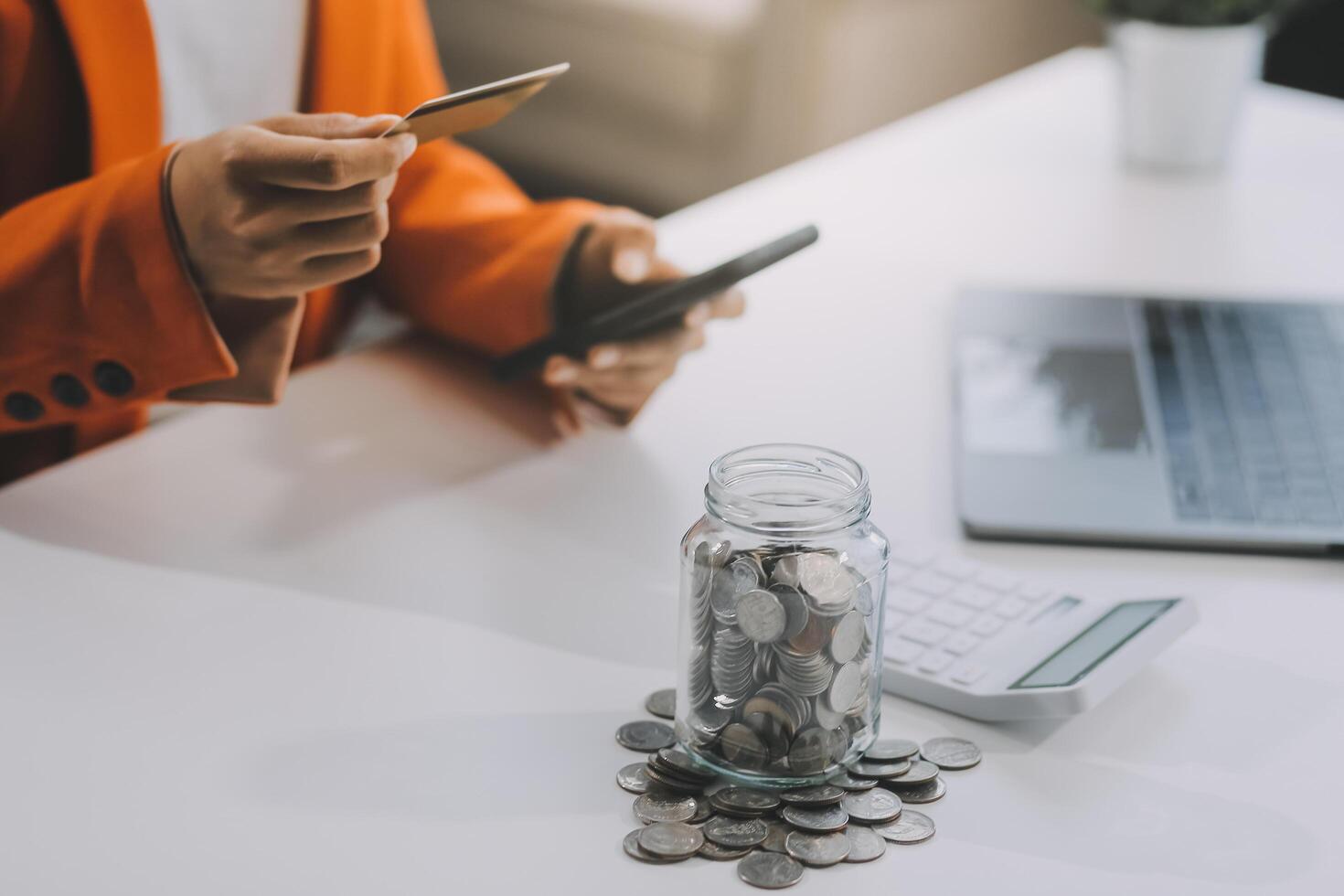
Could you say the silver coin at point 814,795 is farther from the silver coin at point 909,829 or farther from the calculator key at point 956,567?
the calculator key at point 956,567

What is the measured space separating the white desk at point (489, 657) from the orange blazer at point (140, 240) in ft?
0.22

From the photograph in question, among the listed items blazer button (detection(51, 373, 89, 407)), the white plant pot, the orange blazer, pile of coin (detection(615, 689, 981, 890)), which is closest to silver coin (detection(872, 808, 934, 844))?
pile of coin (detection(615, 689, 981, 890))

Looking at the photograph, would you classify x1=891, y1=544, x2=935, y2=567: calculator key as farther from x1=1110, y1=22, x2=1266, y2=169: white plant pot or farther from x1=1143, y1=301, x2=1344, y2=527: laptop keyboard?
x1=1110, y1=22, x2=1266, y2=169: white plant pot

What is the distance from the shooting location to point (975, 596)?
752 mm

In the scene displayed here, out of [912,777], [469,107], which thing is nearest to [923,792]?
[912,777]

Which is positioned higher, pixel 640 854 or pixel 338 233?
pixel 338 233

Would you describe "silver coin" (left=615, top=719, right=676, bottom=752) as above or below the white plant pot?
below

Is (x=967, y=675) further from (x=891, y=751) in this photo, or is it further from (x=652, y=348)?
(x=652, y=348)

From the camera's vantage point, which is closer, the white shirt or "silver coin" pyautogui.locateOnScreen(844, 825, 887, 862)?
"silver coin" pyautogui.locateOnScreen(844, 825, 887, 862)

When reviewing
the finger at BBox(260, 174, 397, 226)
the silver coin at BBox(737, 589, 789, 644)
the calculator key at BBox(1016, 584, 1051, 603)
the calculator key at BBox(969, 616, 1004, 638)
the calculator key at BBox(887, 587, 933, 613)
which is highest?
the finger at BBox(260, 174, 397, 226)

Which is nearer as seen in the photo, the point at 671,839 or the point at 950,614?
the point at 671,839

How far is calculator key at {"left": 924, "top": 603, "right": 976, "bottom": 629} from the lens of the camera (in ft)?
2.40

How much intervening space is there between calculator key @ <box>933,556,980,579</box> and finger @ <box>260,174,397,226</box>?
0.36 meters

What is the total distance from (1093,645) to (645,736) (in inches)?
9.0
